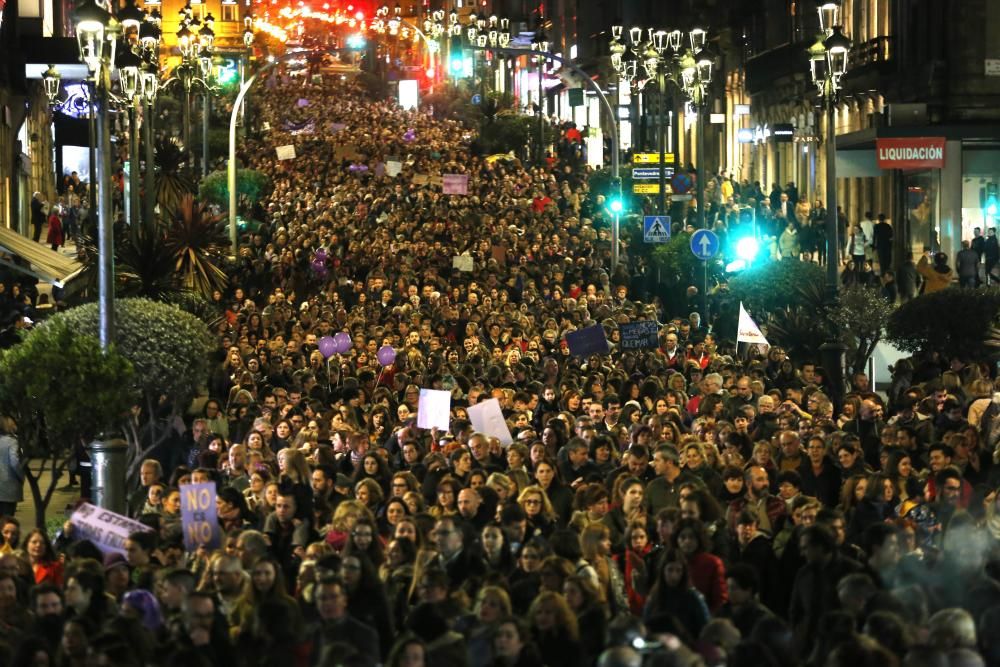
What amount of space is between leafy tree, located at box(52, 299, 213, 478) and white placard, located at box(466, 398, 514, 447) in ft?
10.7

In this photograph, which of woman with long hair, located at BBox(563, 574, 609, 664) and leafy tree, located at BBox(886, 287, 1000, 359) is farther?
leafy tree, located at BBox(886, 287, 1000, 359)

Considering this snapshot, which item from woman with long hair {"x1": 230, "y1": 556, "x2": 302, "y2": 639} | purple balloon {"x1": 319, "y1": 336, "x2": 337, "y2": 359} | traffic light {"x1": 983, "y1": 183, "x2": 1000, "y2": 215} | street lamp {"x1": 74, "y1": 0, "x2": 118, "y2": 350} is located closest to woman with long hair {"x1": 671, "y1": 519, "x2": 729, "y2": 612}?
woman with long hair {"x1": 230, "y1": 556, "x2": 302, "y2": 639}

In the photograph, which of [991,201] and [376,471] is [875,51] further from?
[376,471]

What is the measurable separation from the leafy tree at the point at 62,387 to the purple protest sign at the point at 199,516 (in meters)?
3.54

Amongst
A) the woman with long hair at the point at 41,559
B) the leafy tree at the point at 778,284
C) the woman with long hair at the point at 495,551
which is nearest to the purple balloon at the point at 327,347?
the leafy tree at the point at 778,284

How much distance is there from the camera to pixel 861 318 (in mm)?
27844

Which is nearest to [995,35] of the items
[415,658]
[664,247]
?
[664,247]

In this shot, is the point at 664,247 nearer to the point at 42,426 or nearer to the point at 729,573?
the point at 42,426

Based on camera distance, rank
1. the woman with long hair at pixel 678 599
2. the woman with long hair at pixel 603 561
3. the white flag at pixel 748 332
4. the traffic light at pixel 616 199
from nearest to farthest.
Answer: the woman with long hair at pixel 678 599
the woman with long hair at pixel 603 561
the white flag at pixel 748 332
the traffic light at pixel 616 199

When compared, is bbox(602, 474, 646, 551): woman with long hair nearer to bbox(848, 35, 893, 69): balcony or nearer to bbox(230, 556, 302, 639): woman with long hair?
bbox(230, 556, 302, 639): woman with long hair

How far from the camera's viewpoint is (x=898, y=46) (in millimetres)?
49625

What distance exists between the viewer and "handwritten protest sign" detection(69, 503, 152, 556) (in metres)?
13.4

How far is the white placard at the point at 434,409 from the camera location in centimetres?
1917

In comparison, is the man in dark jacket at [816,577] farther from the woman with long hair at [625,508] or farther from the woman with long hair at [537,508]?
the woman with long hair at [537,508]
